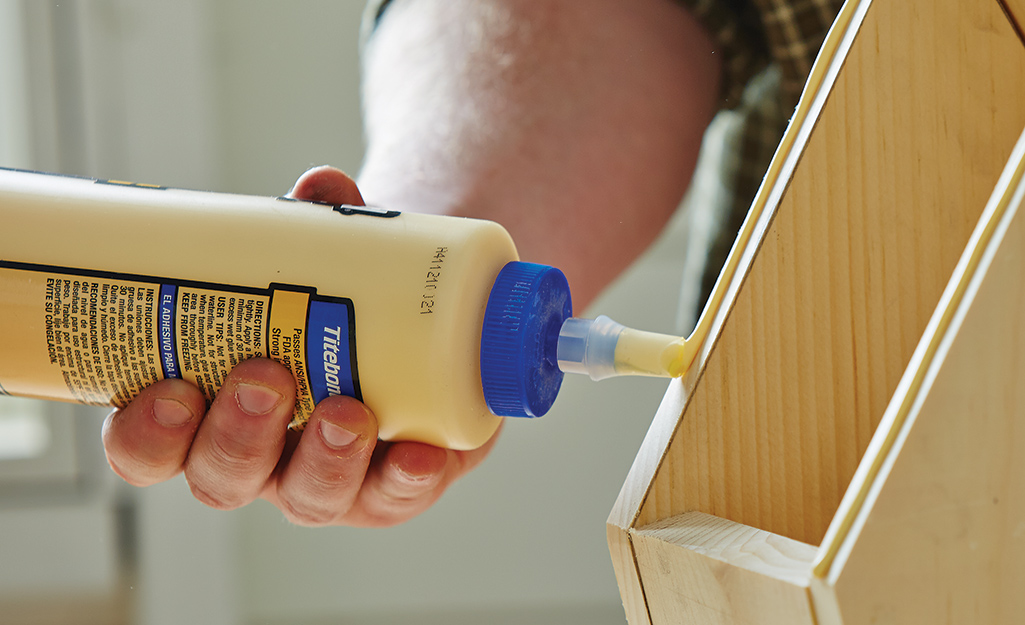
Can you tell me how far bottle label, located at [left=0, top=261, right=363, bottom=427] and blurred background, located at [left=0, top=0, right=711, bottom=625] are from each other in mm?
651

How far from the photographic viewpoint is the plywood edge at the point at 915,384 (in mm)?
167

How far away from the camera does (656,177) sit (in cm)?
56

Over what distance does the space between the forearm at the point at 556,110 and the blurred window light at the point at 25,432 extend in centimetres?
64

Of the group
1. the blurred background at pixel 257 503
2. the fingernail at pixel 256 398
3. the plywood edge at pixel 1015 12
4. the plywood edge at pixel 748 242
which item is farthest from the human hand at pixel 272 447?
the blurred background at pixel 257 503

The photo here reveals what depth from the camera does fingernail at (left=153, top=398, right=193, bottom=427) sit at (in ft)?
1.05

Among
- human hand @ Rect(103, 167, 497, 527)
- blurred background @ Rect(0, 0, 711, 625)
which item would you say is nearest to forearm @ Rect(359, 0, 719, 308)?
human hand @ Rect(103, 167, 497, 527)

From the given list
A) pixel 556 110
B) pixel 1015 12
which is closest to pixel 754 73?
pixel 556 110

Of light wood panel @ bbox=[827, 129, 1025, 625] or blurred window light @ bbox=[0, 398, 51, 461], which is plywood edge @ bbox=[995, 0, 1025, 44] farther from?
blurred window light @ bbox=[0, 398, 51, 461]

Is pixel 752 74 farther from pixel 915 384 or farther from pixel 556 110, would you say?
pixel 915 384

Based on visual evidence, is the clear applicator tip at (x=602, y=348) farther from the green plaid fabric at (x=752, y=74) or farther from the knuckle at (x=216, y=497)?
the green plaid fabric at (x=752, y=74)

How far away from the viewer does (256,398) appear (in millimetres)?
308

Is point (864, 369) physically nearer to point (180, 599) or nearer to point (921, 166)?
point (921, 166)

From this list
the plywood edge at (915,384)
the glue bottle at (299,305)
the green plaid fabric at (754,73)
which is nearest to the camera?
the plywood edge at (915,384)

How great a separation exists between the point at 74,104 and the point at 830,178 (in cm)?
89
